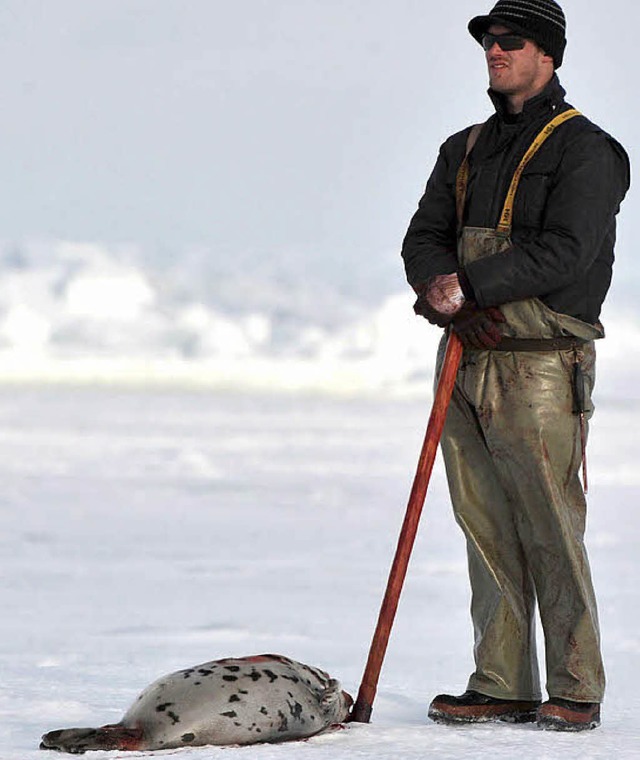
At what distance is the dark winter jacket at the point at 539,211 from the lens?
4.46 meters

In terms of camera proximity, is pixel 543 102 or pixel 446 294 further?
pixel 543 102

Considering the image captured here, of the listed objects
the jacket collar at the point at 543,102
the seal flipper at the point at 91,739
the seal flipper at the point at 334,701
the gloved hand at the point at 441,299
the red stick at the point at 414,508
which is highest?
the jacket collar at the point at 543,102

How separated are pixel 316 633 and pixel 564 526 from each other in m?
2.74

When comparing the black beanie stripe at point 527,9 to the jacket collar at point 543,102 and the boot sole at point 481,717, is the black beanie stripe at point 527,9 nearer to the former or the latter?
the jacket collar at point 543,102

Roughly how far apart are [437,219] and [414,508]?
0.91 m

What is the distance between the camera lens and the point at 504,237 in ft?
15.1

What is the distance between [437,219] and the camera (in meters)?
4.84

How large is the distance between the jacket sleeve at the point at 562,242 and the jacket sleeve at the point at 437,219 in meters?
0.31

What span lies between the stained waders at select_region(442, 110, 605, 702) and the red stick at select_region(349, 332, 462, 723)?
73 millimetres

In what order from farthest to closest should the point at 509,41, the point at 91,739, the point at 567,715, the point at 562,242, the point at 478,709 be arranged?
the point at 478,709, the point at 509,41, the point at 567,715, the point at 562,242, the point at 91,739

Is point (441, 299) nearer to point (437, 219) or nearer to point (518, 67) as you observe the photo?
point (437, 219)

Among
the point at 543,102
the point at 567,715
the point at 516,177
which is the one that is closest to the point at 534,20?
the point at 543,102

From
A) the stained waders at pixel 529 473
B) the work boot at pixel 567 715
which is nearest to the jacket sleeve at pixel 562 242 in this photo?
the stained waders at pixel 529 473

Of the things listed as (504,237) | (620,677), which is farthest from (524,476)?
(620,677)
